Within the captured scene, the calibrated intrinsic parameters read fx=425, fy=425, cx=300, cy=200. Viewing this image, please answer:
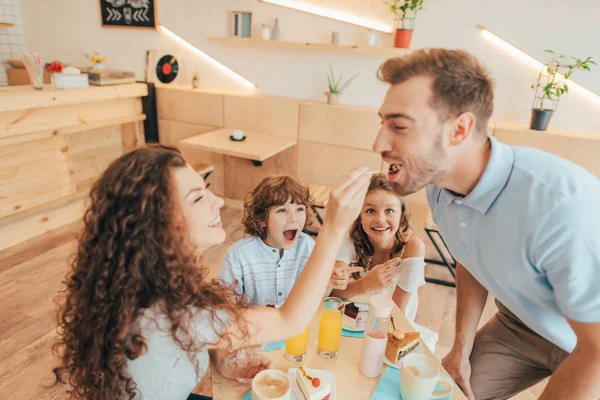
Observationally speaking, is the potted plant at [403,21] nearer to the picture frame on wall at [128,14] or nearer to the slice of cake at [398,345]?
the picture frame on wall at [128,14]

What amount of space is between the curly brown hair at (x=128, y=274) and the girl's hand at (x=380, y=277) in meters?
0.57

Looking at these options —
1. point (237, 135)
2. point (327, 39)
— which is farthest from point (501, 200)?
point (327, 39)

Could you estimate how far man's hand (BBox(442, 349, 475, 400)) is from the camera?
1474mm

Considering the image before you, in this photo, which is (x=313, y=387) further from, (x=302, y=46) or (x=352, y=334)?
(x=302, y=46)

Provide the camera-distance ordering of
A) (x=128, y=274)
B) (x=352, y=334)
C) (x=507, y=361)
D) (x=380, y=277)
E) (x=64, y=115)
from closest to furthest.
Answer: (x=128, y=274)
(x=352, y=334)
(x=380, y=277)
(x=507, y=361)
(x=64, y=115)

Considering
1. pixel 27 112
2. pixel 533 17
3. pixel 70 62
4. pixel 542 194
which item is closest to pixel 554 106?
pixel 533 17

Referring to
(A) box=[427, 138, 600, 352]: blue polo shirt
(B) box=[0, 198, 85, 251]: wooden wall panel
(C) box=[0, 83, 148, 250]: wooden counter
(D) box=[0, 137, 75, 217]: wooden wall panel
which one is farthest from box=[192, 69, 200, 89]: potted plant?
(A) box=[427, 138, 600, 352]: blue polo shirt

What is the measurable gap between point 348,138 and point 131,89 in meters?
2.10

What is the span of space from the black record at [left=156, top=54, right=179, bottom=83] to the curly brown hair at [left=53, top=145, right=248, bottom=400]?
3549 millimetres

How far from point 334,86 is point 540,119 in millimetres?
1632

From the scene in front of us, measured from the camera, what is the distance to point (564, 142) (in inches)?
119

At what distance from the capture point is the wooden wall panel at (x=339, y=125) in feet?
11.4

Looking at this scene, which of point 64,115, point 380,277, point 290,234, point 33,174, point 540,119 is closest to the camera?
point 380,277

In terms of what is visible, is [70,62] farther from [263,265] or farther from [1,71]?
[263,265]
